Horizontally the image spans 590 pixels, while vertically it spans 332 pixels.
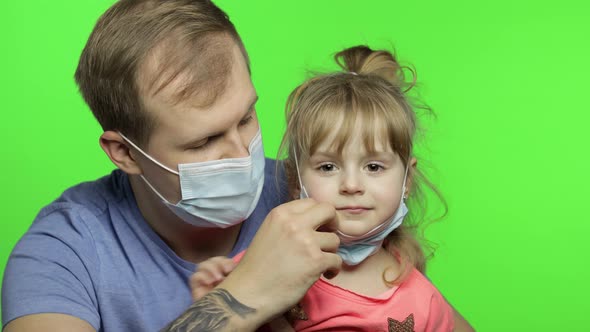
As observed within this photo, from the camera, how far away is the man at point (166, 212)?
2.56m

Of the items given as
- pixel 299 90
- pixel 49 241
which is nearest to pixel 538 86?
pixel 299 90

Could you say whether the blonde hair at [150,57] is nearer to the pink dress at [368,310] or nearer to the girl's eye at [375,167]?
the girl's eye at [375,167]

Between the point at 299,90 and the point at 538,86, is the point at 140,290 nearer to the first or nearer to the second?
the point at 299,90

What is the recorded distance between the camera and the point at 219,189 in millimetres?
2900

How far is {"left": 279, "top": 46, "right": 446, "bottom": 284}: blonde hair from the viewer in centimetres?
281

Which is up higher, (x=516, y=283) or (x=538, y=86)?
(x=538, y=86)

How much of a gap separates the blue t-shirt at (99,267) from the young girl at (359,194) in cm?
31

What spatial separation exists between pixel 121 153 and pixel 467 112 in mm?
2263

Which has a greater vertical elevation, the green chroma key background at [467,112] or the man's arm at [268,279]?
the man's arm at [268,279]

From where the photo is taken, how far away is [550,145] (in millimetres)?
4777

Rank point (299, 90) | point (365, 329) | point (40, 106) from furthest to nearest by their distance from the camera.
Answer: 1. point (40, 106)
2. point (299, 90)
3. point (365, 329)

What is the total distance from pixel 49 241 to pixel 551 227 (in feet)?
9.04

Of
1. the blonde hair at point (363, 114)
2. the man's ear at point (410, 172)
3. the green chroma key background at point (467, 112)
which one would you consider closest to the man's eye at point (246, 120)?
the blonde hair at point (363, 114)

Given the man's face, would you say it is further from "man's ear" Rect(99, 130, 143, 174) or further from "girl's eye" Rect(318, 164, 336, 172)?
"girl's eye" Rect(318, 164, 336, 172)
